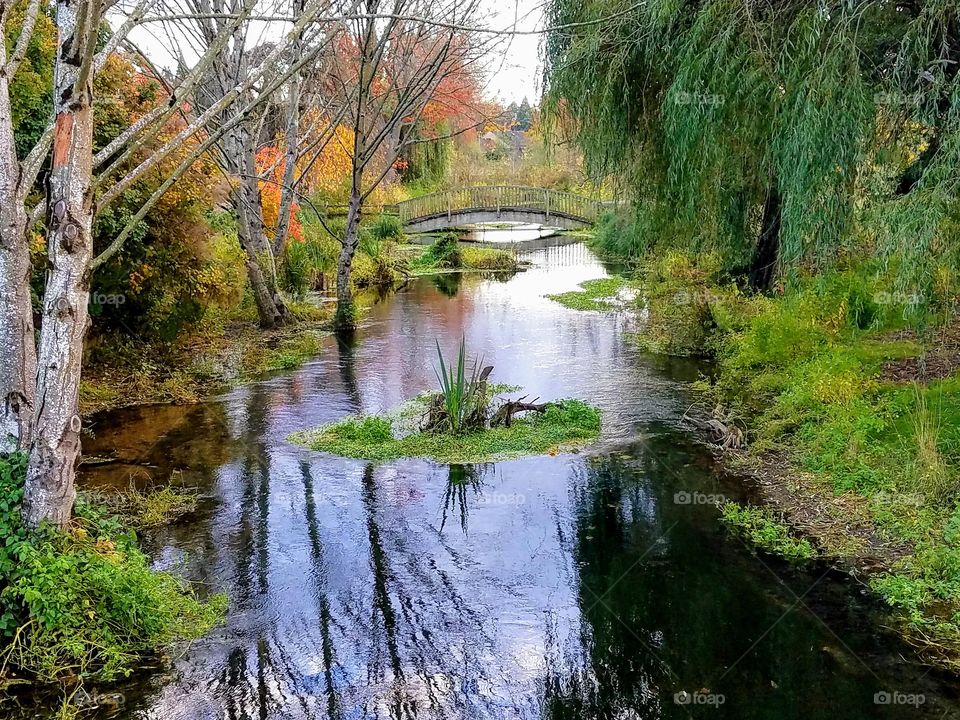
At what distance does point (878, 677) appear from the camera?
14.4 ft

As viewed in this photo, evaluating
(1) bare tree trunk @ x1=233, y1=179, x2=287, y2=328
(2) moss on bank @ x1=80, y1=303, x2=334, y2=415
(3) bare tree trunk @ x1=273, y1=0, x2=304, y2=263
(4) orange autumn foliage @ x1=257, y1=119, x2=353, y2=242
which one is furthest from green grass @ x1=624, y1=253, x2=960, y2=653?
(4) orange autumn foliage @ x1=257, y1=119, x2=353, y2=242

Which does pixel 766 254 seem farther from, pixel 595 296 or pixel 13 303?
pixel 13 303

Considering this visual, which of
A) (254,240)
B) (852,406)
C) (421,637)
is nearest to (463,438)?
(421,637)

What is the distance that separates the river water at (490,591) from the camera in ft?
14.2

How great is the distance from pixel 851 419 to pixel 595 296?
9.90m

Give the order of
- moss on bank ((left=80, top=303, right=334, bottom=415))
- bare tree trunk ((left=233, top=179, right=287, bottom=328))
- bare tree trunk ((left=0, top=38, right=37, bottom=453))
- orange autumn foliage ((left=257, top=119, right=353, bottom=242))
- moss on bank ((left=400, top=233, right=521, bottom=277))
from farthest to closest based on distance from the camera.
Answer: moss on bank ((left=400, top=233, right=521, bottom=277)) < orange autumn foliage ((left=257, top=119, right=353, bottom=242)) < bare tree trunk ((left=233, top=179, right=287, bottom=328)) < moss on bank ((left=80, top=303, right=334, bottom=415)) < bare tree trunk ((left=0, top=38, right=37, bottom=453))

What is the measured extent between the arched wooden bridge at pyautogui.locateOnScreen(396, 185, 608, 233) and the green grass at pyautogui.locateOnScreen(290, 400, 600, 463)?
18.3 meters

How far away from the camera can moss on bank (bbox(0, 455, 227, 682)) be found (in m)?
4.34

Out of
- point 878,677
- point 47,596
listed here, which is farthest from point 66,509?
point 878,677

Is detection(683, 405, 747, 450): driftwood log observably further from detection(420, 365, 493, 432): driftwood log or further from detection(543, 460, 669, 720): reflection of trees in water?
detection(420, 365, 493, 432): driftwood log

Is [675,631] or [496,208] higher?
[496,208]

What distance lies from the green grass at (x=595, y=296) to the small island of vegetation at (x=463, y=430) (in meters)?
7.19

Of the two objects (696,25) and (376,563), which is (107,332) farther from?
(696,25)

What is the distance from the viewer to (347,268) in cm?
1356
